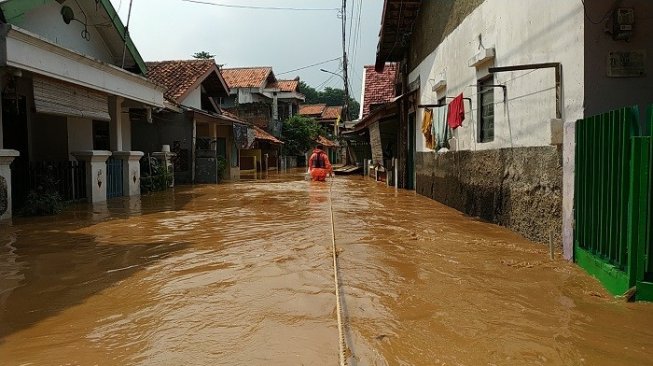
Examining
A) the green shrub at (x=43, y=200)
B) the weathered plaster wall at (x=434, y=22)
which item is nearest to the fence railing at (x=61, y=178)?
the green shrub at (x=43, y=200)

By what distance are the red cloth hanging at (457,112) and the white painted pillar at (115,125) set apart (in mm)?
8618

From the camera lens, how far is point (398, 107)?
1644cm

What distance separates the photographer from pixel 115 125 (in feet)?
43.4

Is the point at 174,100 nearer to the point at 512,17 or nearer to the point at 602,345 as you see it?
the point at 512,17

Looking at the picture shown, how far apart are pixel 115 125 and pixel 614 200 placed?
12.4 metres

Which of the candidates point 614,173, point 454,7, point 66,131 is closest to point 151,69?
point 66,131

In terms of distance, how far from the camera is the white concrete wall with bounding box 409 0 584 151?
17.4ft

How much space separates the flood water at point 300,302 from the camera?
299 centimetres

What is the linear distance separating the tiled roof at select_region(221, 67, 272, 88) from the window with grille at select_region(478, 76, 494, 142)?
28.0 meters

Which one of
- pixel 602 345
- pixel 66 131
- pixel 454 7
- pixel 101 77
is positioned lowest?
pixel 602 345

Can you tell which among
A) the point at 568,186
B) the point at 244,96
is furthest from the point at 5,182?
the point at 244,96

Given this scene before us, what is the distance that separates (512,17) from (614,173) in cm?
373

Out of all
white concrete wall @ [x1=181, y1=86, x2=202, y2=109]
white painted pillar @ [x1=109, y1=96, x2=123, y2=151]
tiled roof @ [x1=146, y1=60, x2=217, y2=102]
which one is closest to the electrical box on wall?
white painted pillar @ [x1=109, y1=96, x2=123, y2=151]

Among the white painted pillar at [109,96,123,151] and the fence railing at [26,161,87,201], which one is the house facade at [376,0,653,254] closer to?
the white painted pillar at [109,96,123,151]
